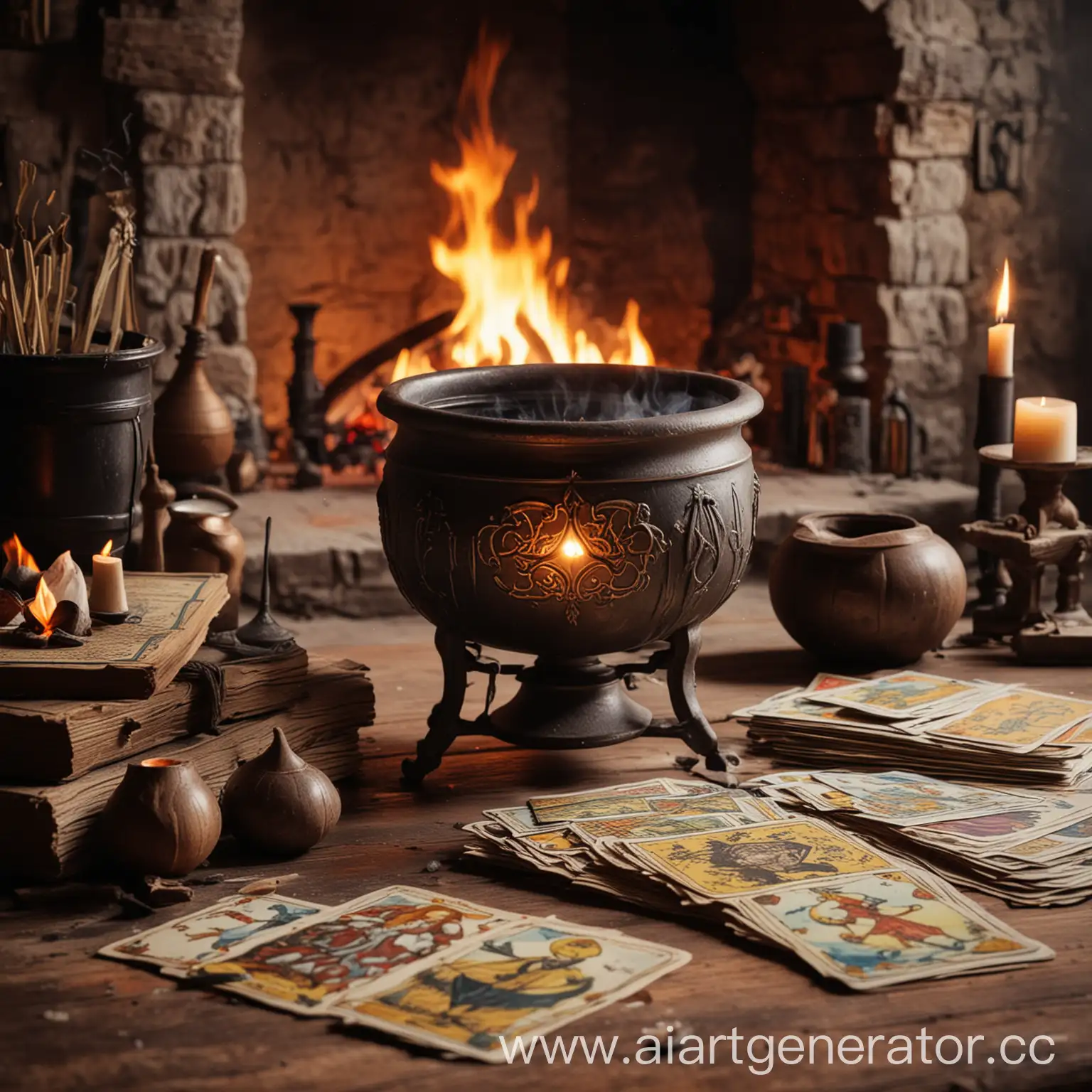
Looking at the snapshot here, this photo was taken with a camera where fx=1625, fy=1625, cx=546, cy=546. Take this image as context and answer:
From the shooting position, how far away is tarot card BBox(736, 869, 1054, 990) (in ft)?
5.48

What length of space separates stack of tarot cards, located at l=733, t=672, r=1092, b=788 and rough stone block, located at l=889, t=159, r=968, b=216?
241cm

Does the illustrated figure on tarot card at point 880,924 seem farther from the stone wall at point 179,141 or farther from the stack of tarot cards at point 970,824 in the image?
the stone wall at point 179,141

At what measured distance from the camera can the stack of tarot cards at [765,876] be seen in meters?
1.70

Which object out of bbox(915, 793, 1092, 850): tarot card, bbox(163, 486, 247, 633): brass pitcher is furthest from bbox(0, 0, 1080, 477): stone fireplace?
bbox(915, 793, 1092, 850): tarot card

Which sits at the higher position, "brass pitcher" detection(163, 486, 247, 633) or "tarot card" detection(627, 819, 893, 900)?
"brass pitcher" detection(163, 486, 247, 633)

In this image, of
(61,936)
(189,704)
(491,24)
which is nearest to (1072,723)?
(189,704)

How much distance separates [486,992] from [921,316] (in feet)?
11.3

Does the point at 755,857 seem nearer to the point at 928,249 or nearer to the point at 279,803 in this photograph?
the point at 279,803

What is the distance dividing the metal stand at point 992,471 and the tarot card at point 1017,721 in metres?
0.49

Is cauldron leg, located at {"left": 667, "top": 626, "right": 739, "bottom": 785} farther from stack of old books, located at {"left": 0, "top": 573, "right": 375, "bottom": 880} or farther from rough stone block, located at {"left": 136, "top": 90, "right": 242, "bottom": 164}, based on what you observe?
rough stone block, located at {"left": 136, "top": 90, "right": 242, "bottom": 164}

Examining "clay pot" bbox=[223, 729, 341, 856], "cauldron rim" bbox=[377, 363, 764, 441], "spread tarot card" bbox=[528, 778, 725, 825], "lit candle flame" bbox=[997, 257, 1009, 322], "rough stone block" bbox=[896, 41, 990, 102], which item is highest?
"rough stone block" bbox=[896, 41, 990, 102]

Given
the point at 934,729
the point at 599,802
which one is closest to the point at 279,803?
the point at 599,802

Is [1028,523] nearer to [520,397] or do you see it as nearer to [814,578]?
[814,578]

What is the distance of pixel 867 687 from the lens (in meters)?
2.49
